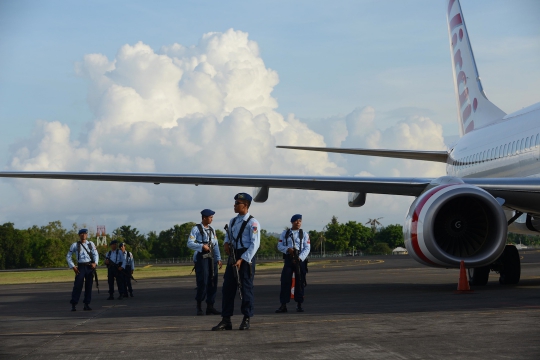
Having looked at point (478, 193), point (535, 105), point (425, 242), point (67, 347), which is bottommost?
point (67, 347)

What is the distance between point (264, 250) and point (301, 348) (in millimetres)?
117132

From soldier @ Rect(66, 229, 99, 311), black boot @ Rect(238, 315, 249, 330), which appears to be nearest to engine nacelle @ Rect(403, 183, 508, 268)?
black boot @ Rect(238, 315, 249, 330)

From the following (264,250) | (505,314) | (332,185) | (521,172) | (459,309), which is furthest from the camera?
(264,250)

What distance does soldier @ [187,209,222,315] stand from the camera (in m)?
13.4

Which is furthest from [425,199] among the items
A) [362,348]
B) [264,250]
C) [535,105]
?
[264,250]

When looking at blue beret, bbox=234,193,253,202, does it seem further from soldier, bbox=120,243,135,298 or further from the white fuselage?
soldier, bbox=120,243,135,298

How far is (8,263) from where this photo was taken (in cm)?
9894

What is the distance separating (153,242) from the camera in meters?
124

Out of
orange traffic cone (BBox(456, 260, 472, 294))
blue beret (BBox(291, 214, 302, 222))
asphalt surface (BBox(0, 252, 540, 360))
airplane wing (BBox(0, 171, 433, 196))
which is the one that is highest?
airplane wing (BBox(0, 171, 433, 196))

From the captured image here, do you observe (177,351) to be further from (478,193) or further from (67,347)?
(478,193)

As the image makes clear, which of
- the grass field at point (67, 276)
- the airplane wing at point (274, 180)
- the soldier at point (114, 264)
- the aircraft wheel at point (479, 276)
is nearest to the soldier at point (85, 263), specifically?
the airplane wing at point (274, 180)

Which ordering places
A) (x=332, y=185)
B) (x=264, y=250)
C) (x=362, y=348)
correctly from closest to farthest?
(x=362, y=348), (x=332, y=185), (x=264, y=250)

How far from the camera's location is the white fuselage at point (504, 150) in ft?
52.2

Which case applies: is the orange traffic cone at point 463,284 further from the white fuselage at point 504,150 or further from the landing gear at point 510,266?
the white fuselage at point 504,150
